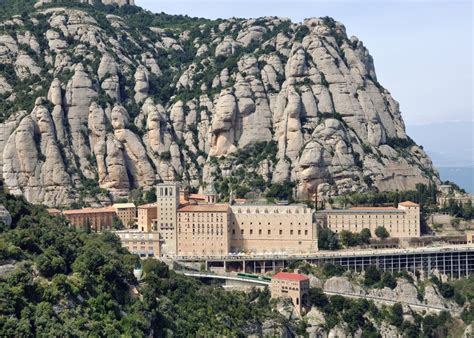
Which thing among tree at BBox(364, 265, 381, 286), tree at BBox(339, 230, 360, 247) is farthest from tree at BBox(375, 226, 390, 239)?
tree at BBox(364, 265, 381, 286)

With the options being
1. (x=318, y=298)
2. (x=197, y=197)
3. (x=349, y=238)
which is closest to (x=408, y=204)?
(x=349, y=238)

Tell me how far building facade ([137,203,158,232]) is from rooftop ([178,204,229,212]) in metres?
4.70

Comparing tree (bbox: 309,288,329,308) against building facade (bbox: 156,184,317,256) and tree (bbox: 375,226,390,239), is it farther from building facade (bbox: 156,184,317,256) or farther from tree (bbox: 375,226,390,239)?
tree (bbox: 375,226,390,239)

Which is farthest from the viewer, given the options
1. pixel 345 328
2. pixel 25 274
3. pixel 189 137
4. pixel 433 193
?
pixel 189 137

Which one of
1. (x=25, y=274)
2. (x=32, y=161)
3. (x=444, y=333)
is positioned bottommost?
(x=444, y=333)

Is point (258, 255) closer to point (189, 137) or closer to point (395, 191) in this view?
point (395, 191)

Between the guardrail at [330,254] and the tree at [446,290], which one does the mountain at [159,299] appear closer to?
the tree at [446,290]

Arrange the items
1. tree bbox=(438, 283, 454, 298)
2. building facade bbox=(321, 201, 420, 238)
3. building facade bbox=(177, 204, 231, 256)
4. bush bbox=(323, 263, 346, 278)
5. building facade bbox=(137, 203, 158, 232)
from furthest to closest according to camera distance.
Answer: building facade bbox=(137, 203, 158, 232), building facade bbox=(321, 201, 420, 238), building facade bbox=(177, 204, 231, 256), bush bbox=(323, 263, 346, 278), tree bbox=(438, 283, 454, 298)

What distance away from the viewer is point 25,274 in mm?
90500

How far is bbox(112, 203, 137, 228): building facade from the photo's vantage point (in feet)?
497

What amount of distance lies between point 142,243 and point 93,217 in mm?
14099

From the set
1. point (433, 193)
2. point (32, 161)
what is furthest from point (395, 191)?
point (32, 161)

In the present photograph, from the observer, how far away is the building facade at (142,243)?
136 meters

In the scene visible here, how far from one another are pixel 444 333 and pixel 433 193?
1376 inches
